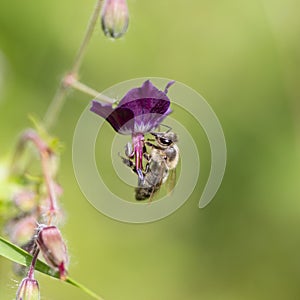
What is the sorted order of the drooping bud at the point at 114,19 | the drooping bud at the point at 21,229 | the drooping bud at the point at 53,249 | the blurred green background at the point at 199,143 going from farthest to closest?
the blurred green background at the point at 199,143, the drooping bud at the point at 21,229, the drooping bud at the point at 114,19, the drooping bud at the point at 53,249

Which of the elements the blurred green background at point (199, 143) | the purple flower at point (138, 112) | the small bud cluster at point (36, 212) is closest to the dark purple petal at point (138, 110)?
the purple flower at point (138, 112)

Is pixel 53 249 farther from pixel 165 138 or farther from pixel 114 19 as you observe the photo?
pixel 114 19

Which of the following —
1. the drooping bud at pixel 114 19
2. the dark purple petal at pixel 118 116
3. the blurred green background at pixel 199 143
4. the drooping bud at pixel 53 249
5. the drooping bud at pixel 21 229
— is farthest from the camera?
the blurred green background at pixel 199 143

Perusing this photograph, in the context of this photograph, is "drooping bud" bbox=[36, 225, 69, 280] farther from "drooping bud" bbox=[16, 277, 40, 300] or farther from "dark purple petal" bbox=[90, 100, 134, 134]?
"dark purple petal" bbox=[90, 100, 134, 134]

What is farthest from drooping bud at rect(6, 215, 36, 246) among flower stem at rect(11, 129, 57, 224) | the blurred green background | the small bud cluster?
the blurred green background

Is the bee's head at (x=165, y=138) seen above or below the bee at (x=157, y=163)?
above

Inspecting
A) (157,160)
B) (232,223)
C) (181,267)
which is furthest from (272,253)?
(157,160)

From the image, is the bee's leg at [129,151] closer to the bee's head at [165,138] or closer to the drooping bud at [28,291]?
the bee's head at [165,138]
